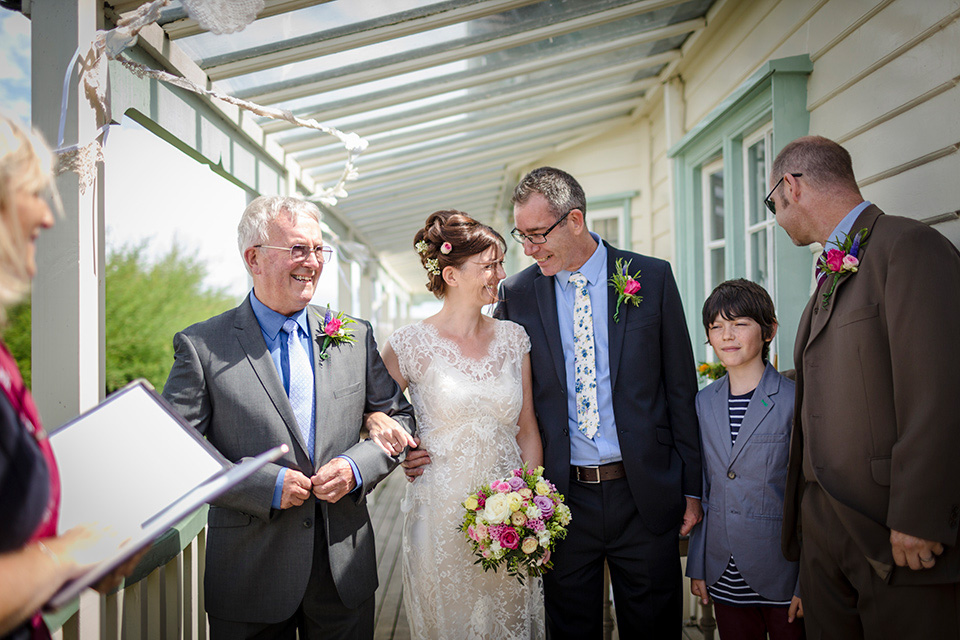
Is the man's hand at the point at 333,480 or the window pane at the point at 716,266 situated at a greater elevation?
the window pane at the point at 716,266

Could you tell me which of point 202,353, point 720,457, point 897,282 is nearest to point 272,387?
point 202,353

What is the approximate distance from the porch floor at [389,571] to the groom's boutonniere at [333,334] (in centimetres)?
228

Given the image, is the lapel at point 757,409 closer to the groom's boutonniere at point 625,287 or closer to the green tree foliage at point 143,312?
the groom's boutonniere at point 625,287

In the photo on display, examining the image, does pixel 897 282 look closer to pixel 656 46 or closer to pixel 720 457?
pixel 720 457

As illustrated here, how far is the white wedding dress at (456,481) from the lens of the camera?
7.48ft

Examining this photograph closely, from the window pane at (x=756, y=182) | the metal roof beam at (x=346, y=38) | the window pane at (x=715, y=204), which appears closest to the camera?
the metal roof beam at (x=346, y=38)

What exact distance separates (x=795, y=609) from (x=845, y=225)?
136 centimetres

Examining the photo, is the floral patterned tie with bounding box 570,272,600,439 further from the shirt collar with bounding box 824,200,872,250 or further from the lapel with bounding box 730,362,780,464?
the shirt collar with bounding box 824,200,872,250

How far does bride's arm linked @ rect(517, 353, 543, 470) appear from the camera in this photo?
2475 mm

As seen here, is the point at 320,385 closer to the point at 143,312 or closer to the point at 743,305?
the point at 743,305

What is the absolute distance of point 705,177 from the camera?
453 cm

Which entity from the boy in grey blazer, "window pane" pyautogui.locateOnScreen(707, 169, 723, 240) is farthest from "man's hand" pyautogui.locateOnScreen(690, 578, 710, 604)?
"window pane" pyautogui.locateOnScreen(707, 169, 723, 240)

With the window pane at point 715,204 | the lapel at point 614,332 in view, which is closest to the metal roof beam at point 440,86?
the window pane at point 715,204

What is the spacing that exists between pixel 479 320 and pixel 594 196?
156 inches
